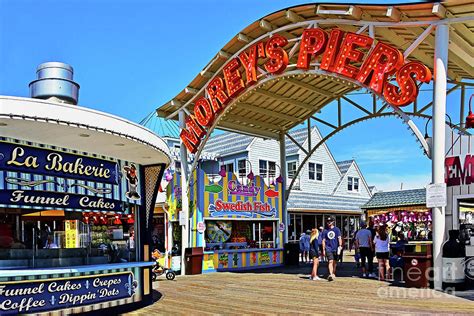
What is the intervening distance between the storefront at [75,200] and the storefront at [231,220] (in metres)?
5.72

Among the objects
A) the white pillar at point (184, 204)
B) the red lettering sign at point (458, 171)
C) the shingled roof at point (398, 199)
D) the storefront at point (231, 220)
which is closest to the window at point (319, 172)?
the shingled roof at point (398, 199)

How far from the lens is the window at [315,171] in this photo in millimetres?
30812

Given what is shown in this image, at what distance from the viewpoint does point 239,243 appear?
1823 cm

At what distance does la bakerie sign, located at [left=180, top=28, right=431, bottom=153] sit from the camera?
10.8 metres

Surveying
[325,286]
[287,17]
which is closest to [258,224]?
[325,286]

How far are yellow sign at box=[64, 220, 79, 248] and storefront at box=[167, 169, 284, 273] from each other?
563 centimetres

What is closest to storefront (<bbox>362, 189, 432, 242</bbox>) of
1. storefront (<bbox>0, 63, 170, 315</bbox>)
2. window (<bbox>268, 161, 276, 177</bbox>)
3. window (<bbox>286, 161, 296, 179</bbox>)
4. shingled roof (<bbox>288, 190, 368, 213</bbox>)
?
shingled roof (<bbox>288, 190, 368, 213</bbox>)

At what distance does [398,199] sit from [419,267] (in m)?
16.6

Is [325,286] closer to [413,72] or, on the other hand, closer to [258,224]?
[413,72]

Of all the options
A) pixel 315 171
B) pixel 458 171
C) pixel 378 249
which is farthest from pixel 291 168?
pixel 458 171

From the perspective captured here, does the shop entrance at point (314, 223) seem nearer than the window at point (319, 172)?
Yes

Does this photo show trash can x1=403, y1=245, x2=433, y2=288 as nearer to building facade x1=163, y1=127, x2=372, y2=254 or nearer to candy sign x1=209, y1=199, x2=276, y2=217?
candy sign x1=209, y1=199, x2=276, y2=217

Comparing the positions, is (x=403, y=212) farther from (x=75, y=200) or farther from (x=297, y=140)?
(x=75, y=200)

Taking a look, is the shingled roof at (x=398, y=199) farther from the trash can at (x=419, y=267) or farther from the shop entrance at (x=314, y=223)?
the trash can at (x=419, y=267)
